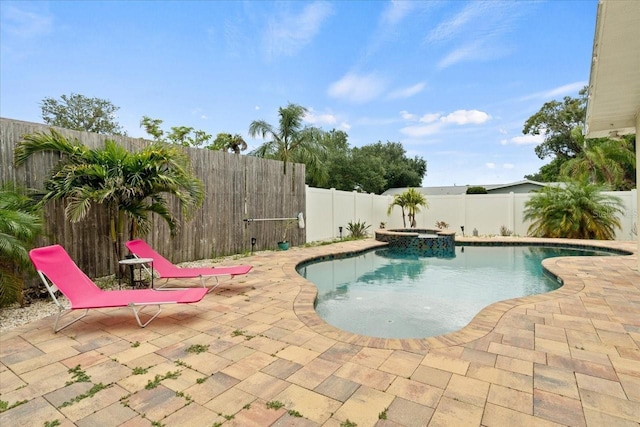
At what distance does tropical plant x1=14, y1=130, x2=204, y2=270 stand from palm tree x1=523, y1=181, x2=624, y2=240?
13.9 metres

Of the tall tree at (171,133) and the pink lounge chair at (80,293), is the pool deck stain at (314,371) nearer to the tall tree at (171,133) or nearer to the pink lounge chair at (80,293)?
the pink lounge chair at (80,293)

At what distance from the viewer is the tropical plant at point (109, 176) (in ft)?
16.3

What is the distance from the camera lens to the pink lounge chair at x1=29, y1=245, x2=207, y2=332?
3736mm

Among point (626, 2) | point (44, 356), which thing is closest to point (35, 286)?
point (44, 356)

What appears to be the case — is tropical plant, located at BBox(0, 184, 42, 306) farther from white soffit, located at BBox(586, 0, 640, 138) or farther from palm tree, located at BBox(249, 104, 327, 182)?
palm tree, located at BBox(249, 104, 327, 182)

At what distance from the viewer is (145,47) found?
1226cm

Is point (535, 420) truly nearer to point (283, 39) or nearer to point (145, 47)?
point (283, 39)

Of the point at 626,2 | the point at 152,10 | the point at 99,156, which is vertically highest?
the point at 152,10

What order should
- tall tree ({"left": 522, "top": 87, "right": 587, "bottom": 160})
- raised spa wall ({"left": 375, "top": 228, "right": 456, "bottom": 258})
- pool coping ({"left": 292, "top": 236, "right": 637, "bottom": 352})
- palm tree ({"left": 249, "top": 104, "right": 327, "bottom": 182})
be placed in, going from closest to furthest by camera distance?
pool coping ({"left": 292, "top": 236, "right": 637, "bottom": 352}) < raised spa wall ({"left": 375, "top": 228, "right": 456, "bottom": 258}) < palm tree ({"left": 249, "top": 104, "right": 327, "bottom": 182}) < tall tree ({"left": 522, "top": 87, "right": 587, "bottom": 160})

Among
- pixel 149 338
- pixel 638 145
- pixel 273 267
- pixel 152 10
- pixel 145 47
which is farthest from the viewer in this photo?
pixel 145 47

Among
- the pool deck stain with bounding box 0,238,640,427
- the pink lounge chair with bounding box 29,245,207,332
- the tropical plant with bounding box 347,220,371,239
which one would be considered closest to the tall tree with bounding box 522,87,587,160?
the tropical plant with bounding box 347,220,371,239

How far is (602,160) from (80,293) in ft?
Result: 67.2

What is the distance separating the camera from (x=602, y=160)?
16.0 meters

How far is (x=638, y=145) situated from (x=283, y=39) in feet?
35.6
